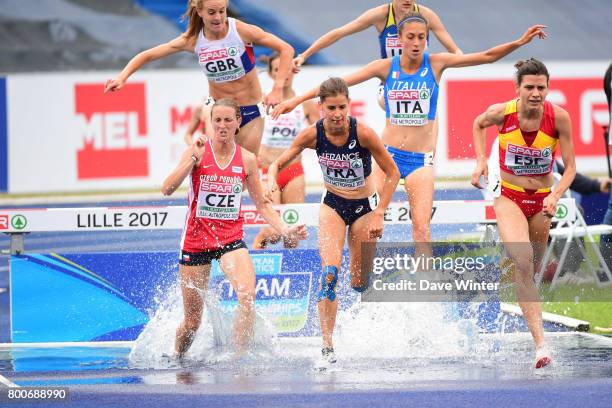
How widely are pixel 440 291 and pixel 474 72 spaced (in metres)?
10.4

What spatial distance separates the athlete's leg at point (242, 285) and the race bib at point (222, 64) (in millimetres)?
1798

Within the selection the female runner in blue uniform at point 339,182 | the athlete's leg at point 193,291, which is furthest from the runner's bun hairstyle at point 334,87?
the athlete's leg at point 193,291

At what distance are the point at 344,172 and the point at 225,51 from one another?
1.71 meters

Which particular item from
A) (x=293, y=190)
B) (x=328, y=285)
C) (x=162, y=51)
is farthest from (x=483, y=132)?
(x=293, y=190)

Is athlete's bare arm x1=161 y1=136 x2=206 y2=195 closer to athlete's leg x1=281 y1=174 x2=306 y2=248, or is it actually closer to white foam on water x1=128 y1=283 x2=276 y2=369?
white foam on water x1=128 y1=283 x2=276 y2=369

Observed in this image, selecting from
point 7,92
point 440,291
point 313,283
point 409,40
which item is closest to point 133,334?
point 313,283

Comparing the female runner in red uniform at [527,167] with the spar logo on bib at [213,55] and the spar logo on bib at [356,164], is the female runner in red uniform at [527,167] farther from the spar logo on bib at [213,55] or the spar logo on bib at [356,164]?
the spar logo on bib at [213,55]

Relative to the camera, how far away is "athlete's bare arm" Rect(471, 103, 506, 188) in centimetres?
879

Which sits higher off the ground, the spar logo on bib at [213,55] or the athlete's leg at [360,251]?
the spar logo on bib at [213,55]

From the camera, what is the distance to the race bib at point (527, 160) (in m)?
Result: 8.82

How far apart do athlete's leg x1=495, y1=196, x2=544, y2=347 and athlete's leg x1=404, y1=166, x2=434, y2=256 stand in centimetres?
102

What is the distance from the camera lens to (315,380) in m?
8.23

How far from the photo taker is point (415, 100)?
9961mm

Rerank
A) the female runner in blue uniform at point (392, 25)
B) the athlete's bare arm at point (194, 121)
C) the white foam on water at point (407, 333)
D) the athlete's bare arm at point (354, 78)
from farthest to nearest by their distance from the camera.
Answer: the athlete's bare arm at point (194, 121) < the female runner in blue uniform at point (392, 25) < the white foam on water at point (407, 333) < the athlete's bare arm at point (354, 78)
